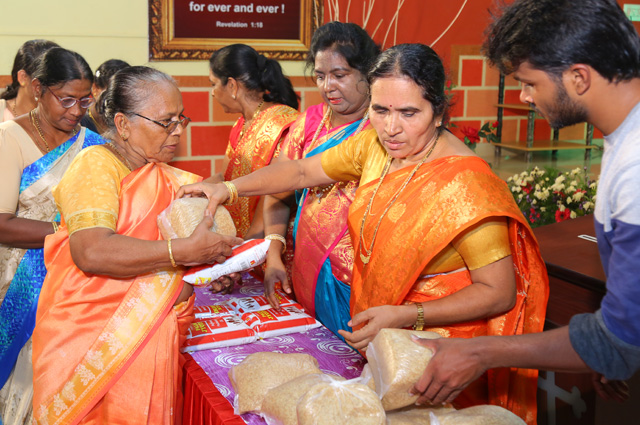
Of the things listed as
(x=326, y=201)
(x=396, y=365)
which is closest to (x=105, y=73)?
(x=326, y=201)

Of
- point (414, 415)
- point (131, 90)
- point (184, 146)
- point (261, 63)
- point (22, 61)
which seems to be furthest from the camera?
point (184, 146)

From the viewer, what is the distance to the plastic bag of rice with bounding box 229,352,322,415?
1.60 m

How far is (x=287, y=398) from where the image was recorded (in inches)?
56.8

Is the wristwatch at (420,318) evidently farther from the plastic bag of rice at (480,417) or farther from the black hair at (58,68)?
the black hair at (58,68)

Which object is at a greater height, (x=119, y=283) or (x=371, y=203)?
(x=371, y=203)

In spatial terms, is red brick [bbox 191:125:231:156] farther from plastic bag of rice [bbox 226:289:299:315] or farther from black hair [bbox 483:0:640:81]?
black hair [bbox 483:0:640:81]

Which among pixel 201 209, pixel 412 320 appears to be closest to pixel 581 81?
pixel 412 320

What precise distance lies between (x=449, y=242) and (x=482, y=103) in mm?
4235

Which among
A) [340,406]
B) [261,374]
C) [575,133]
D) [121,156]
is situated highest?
[121,156]

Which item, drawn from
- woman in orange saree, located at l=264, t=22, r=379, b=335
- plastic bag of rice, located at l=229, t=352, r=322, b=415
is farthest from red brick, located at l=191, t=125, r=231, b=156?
plastic bag of rice, located at l=229, t=352, r=322, b=415

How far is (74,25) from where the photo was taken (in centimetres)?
416

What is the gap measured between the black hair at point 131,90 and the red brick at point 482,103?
4.21m

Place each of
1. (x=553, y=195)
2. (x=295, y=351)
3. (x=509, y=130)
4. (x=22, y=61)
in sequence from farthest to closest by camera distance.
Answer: (x=509, y=130)
(x=553, y=195)
(x=22, y=61)
(x=295, y=351)

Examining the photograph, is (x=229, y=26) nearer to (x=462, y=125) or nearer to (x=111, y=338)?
(x=462, y=125)
